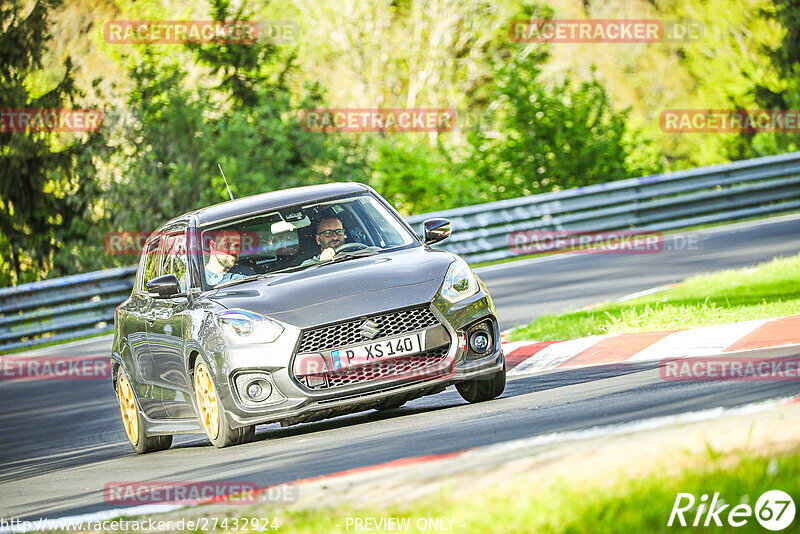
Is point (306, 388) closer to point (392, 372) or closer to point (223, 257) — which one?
point (392, 372)

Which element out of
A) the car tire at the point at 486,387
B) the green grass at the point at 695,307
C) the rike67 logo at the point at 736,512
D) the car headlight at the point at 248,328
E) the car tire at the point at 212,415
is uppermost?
the car headlight at the point at 248,328

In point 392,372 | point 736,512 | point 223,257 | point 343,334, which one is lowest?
point 392,372

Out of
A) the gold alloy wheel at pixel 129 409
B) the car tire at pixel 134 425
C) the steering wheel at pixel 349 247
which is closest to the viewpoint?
the steering wheel at pixel 349 247

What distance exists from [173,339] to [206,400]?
66cm

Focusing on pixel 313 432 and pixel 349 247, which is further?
pixel 349 247

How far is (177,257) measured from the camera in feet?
32.5

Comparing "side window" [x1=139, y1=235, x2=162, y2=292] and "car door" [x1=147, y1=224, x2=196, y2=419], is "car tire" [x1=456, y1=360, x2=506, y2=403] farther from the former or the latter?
"side window" [x1=139, y1=235, x2=162, y2=292]

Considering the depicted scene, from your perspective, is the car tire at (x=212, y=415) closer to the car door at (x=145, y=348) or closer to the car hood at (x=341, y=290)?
the car hood at (x=341, y=290)

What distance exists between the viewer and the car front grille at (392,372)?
8312 mm

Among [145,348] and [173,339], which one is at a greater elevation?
[173,339]

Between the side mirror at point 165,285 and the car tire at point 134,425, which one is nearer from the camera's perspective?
the side mirror at point 165,285

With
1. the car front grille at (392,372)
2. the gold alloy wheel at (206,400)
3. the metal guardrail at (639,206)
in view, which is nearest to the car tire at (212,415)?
the gold alloy wheel at (206,400)

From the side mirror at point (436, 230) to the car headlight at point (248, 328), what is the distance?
1.85m

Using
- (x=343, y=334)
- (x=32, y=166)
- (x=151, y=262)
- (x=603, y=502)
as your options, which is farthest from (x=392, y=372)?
(x=32, y=166)
